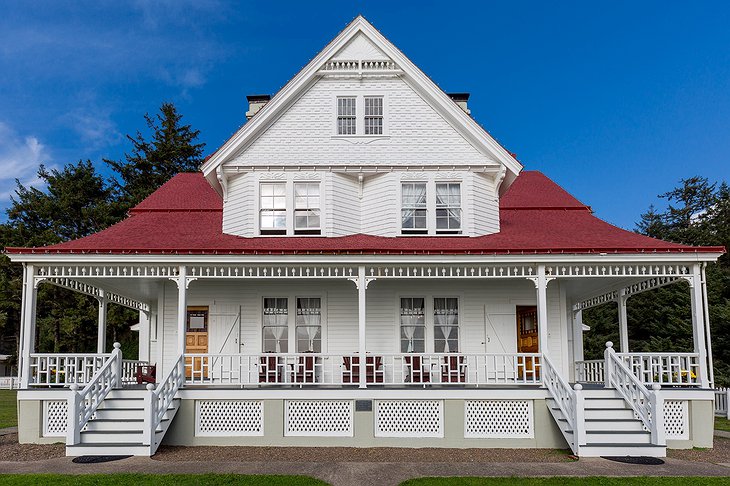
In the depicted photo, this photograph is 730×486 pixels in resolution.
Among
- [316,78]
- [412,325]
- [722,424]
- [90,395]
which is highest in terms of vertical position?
[316,78]

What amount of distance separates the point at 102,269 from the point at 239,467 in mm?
6688

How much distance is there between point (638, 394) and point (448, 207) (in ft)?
22.3

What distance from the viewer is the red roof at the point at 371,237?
1427 cm

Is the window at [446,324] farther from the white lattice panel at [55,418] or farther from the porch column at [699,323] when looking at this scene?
the white lattice panel at [55,418]

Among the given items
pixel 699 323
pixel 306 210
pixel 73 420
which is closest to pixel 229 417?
pixel 73 420

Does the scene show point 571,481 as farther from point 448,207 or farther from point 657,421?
point 448,207

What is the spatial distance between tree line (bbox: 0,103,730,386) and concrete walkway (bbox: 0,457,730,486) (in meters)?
23.3

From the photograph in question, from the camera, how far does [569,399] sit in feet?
42.0

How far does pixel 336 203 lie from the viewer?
17.1 meters

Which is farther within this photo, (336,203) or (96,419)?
(336,203)

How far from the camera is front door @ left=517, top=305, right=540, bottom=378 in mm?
16688

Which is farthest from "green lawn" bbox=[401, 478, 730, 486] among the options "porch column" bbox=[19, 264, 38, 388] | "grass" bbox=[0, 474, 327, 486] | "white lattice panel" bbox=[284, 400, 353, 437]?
"porch column" bbox=[19, 264, 38, 388]

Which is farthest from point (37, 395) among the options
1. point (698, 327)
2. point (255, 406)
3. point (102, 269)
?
point (698, 327)

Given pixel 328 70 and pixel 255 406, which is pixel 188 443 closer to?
pixel 255 406
